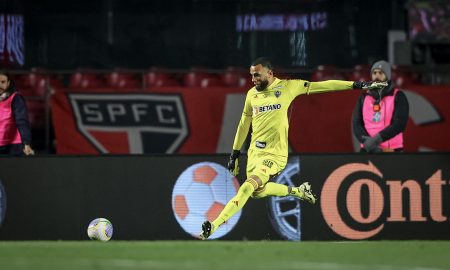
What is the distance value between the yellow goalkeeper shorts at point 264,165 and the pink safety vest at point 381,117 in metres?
1.65

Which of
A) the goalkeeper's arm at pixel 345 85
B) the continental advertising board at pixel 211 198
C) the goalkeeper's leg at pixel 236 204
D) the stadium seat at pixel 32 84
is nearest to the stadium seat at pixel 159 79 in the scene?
the stadium seat at pixel 32 84

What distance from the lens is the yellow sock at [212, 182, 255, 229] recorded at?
11531 mm

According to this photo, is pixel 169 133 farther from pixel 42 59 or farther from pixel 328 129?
pixel 42 59

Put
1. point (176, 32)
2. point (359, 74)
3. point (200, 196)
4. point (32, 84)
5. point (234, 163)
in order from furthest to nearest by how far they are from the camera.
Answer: point (176, 32)
point (359, 74)
point (32, 84)
point (200, 196)
point (234, 163)

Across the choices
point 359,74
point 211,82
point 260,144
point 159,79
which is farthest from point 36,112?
point 260,144

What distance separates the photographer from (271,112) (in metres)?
12.1

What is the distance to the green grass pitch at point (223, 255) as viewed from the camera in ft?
32.4

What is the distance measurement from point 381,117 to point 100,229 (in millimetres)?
3535

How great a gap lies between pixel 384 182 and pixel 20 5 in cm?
810

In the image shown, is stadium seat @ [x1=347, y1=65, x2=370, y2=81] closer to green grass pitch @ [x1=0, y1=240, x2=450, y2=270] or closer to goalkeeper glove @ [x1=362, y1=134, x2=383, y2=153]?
goalkeeper glove @ [x1=362, y1=134, x2=383, y2=153]

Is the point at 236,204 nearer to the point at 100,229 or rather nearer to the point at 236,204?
the point at 236,204

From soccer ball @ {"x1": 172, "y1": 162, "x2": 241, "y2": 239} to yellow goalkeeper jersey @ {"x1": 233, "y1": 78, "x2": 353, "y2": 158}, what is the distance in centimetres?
81

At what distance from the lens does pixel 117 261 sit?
10.3 meters

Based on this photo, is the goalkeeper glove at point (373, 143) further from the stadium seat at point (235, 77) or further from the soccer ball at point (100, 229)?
the stadium seat at point (235, 77)
